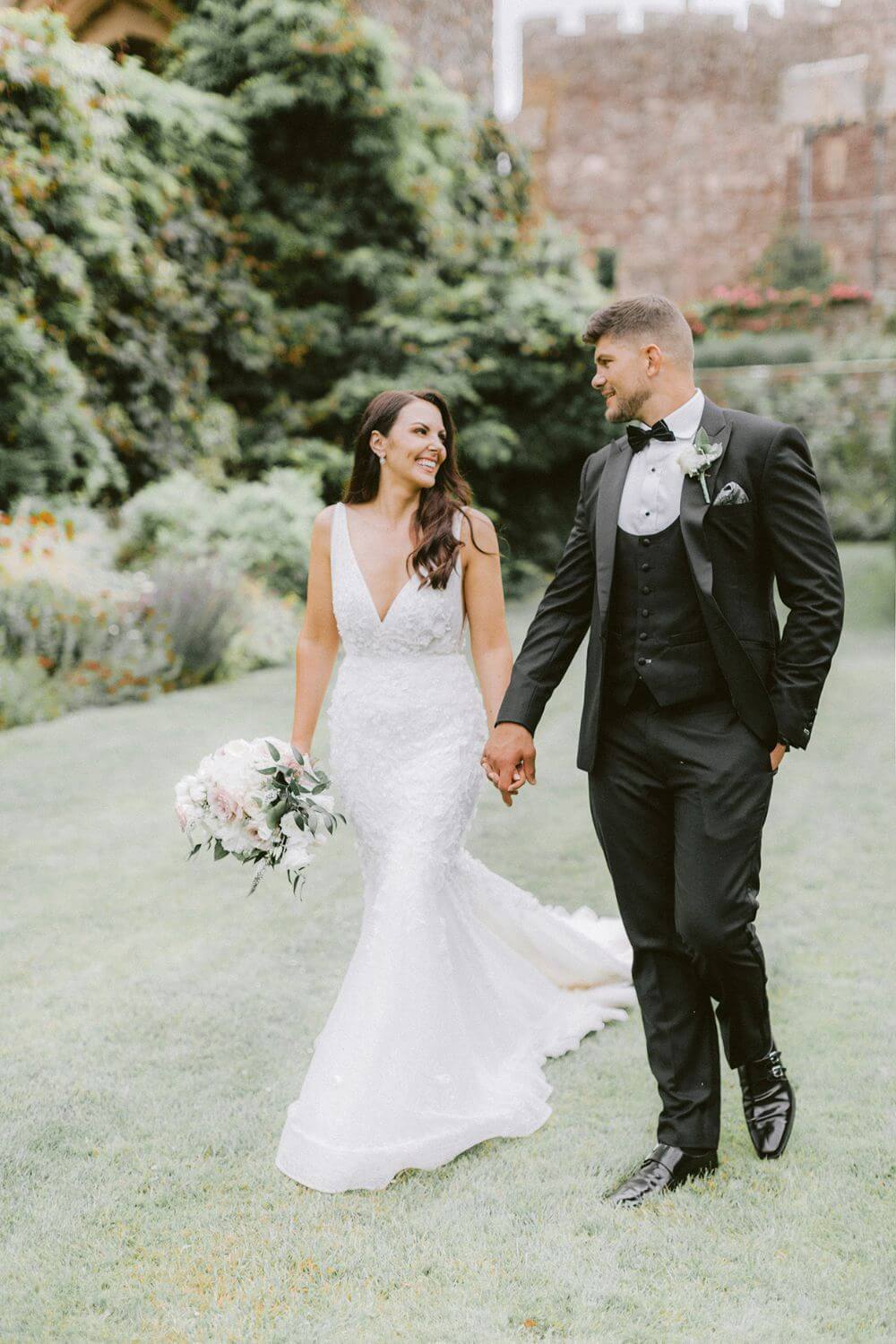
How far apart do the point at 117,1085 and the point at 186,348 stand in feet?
36.4

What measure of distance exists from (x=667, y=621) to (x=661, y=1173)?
132 cm

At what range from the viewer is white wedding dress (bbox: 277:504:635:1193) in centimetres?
318

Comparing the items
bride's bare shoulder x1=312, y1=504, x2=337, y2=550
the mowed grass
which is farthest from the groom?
bride's bare shoulder x1=312, y1=504, x2=337, y2=550

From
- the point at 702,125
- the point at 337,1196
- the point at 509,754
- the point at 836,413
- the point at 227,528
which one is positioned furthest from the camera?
the point at 702,125

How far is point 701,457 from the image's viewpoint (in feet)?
9.27

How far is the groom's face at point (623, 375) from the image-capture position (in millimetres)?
2967

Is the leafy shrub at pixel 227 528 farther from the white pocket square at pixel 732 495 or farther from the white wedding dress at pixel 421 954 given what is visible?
the white pocket square at pixel 732 495

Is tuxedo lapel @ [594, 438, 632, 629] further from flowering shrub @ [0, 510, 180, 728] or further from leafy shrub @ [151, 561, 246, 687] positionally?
leafy shrub @ [151, 561, 246, 687]

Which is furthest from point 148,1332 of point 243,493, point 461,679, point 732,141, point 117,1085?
point 732,141

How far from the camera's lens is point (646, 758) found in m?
3.02

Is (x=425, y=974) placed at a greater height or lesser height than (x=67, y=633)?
greater

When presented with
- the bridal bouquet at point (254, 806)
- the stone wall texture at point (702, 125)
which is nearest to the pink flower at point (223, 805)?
the bridal bouquet at point (254, 806)

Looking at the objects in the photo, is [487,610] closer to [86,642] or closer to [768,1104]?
[768,1104]

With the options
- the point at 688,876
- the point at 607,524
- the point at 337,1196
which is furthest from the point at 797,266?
the point at 337,1196
